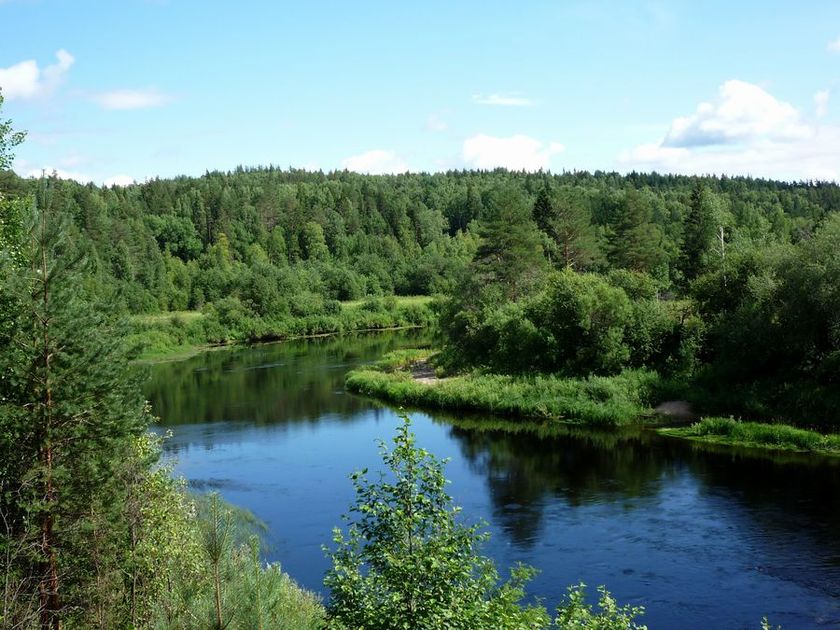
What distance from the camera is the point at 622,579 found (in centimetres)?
1964

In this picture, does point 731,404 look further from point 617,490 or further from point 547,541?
point 547,541

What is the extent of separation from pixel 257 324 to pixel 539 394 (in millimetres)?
48583

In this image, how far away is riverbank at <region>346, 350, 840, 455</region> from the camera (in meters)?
31.4

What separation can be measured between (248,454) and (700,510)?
19.5 m

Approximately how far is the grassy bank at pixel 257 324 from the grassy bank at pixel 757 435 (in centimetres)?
5052

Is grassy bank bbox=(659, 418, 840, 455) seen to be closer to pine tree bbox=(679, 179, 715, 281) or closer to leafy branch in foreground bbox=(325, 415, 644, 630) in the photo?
leafy branch in foreground bbox=(325, 415, 644, 630)

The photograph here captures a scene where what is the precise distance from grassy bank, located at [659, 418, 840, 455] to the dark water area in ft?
3.09

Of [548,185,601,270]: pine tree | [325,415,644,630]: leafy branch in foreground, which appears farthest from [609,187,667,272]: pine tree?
[325,415,644,630]: leafy branch in foreground

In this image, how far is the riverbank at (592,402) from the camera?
31375 mm

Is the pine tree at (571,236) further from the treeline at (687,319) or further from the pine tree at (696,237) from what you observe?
the treeline at (687,319)

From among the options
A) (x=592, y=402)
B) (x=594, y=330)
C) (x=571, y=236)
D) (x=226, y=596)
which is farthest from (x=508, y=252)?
(x=226, y=596)

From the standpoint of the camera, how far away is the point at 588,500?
26.0m

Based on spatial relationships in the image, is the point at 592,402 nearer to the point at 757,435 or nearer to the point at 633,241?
the point at 757,435

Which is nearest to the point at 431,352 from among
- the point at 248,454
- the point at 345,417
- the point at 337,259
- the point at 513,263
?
the point at 513,263
